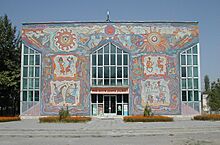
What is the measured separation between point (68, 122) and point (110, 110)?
A: 11611 mm

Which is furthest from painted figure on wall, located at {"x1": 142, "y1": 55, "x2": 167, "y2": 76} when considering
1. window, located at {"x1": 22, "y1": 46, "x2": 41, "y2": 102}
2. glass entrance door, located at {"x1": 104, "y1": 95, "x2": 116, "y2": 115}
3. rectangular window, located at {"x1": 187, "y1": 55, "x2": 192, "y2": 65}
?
window, located at {"x1": 22, "y1": 46, "x2": 41, "y2": 102}

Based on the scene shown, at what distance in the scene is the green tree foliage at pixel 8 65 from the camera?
37938mm

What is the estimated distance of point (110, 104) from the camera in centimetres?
3603

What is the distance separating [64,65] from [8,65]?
912cm

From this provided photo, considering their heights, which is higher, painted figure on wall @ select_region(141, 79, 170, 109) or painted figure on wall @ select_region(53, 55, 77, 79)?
painted figure on wall @ select_region(53, 55, 77, 79)

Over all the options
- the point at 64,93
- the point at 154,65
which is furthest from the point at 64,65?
the point at 154,65

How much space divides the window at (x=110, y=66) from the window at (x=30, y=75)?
724 cm

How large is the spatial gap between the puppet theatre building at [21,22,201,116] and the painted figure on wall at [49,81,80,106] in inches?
5.0

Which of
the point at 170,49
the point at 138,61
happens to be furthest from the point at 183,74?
the point at 138,61

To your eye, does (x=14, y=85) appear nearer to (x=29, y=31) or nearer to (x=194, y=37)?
(x=29, y=31)

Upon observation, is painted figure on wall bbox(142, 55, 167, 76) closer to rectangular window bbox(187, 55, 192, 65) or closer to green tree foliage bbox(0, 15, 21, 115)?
rectangular window bbox(187, 55, 192, 65)

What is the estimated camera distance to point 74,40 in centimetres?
3628

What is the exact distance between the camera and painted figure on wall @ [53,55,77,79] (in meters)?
35.6

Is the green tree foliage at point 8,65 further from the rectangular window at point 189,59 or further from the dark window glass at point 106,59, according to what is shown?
the rectangular window at point 189,59
